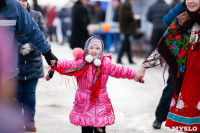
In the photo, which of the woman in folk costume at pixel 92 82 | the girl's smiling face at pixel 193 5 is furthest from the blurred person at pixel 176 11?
the woman in folk costume at pixel 92 82

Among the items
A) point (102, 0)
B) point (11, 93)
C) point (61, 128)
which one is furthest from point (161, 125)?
point (102, 0)

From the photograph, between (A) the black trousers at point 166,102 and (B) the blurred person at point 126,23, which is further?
(B) the blurred person at point 126,23

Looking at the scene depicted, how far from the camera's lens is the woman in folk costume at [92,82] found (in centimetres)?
374

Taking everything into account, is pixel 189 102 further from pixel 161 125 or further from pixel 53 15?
pixel 53 15

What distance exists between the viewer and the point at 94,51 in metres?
3.80

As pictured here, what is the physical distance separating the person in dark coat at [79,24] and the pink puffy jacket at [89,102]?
4.70m

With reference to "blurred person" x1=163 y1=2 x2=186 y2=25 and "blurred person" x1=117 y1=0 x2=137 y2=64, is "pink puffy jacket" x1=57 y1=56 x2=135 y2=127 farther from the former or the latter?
"blurred person" x1=117 y1=0 x2=137 y2=64

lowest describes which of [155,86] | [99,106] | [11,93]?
[155,86]

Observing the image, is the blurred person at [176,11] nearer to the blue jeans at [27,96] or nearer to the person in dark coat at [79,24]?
the blue jeans at [27,96]

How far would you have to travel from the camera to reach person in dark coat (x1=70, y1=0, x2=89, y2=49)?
841cm

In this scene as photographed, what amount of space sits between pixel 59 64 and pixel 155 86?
4.36 metres

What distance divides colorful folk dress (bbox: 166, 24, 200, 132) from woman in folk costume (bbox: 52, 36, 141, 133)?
595mm

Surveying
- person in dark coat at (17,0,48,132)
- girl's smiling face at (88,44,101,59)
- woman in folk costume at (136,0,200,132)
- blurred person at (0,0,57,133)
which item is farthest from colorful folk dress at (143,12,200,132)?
person in dark coat at (17,0,48,132)

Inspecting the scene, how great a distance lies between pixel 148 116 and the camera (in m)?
5.53
